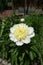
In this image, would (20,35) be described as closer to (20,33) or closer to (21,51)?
(20,33)

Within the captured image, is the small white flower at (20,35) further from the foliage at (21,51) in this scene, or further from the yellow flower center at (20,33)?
the foliage at (21,51)

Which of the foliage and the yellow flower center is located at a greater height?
the yellow flower center

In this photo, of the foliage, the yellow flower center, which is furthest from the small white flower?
the foliage

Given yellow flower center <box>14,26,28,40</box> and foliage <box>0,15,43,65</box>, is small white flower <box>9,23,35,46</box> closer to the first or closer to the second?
yellow flower center <box>14,26,28,40</box>

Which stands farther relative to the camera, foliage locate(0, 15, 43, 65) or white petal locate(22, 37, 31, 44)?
foliage locate(0, 15, 43, 65)

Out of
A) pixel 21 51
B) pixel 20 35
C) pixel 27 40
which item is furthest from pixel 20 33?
pixel 21 51

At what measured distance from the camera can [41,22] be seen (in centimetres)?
504

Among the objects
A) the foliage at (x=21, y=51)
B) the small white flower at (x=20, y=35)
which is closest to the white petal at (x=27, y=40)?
the small white flower at (x=20, y=35)

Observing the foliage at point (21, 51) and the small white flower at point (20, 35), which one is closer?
the small white flower at point (20, 35)

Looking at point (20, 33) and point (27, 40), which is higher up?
point (20, 33)

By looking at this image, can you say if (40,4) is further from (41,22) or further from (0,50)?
(0,50)

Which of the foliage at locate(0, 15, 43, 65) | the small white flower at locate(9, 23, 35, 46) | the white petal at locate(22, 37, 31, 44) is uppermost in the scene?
the small white flower at locate(9, 23, 35, 46)

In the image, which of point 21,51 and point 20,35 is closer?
point 20,35

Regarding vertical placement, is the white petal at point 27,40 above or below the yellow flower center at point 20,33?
below
